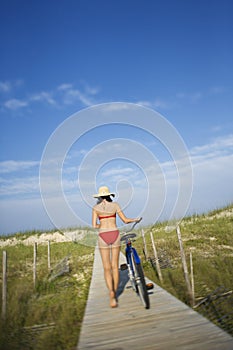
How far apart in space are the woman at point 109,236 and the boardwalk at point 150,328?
18.8 inches

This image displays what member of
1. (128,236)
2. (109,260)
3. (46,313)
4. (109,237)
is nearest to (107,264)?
(109,260)

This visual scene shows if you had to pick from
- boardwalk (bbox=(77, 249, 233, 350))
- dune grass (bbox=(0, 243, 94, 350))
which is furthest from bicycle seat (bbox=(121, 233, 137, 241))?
dune grass (bbox=(0, 243, 94, 350))

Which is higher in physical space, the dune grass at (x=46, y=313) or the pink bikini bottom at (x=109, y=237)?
the pink bikini bottom at (x=109, y=237)

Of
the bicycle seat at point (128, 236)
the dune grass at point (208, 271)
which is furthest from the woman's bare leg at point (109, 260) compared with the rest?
the dune grass at point (208, 271)

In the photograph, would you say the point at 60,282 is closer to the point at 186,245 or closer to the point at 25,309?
the point at 25,309

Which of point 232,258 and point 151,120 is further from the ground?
point 151,120

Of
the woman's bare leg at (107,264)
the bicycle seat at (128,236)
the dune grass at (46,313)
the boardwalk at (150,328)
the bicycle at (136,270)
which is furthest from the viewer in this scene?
the bicycle seat at (128,236)

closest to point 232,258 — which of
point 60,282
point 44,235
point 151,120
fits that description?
point 60,282

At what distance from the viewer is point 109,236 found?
5.00m

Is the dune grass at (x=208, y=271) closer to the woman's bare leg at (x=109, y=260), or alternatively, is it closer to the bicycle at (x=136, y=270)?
the bicycle at (x=136, y=270)

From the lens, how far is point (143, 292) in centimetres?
478

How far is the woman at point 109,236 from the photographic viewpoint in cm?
497

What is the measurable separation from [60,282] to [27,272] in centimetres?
369

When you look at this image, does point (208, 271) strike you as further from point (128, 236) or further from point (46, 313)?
point (46, 313)
